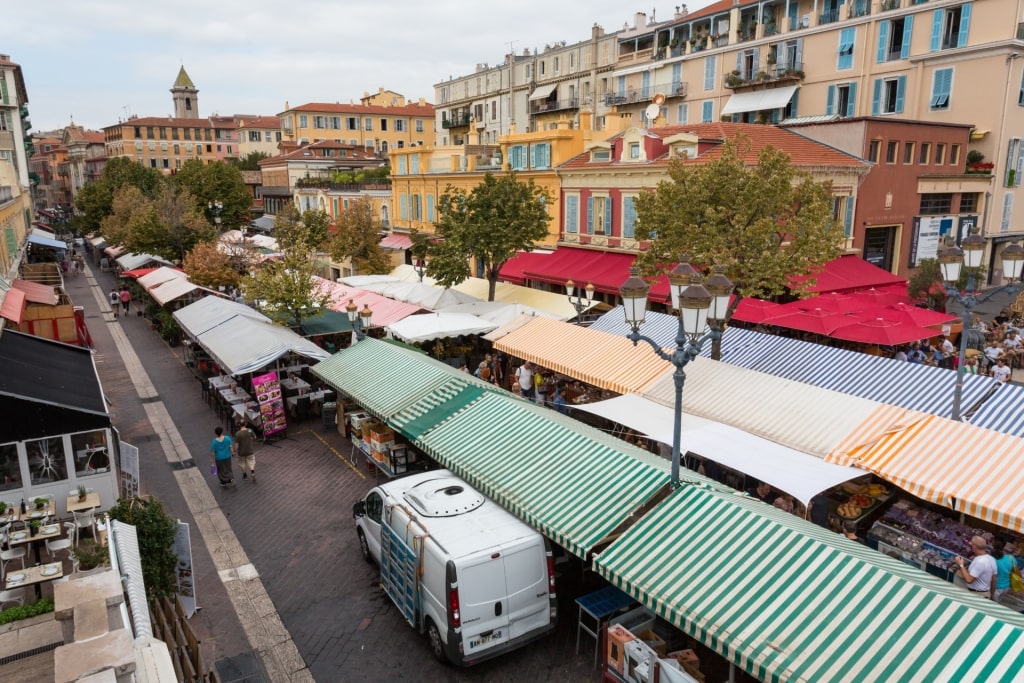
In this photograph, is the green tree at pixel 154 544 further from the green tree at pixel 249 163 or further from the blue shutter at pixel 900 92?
the green tree at pixel 249 163

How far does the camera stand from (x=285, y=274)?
2122cm

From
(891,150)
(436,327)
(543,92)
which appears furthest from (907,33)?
(543,92)

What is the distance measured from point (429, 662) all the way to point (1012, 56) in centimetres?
3495

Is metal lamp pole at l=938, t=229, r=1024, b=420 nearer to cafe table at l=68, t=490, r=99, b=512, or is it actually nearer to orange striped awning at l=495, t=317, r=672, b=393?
orange striped awning at l=495, t=317, r=672, b=393

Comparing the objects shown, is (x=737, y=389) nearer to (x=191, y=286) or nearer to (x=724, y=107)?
(x=191, y=286)

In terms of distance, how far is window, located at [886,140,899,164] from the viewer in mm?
26891

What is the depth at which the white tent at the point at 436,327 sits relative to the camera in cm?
2006

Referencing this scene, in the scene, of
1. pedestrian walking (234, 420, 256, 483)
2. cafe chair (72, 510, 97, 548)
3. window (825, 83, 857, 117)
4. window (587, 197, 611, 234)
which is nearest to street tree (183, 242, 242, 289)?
window (587, 197, 611, 234)

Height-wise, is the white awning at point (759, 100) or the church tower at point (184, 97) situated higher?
the church tower at point (184, 97)

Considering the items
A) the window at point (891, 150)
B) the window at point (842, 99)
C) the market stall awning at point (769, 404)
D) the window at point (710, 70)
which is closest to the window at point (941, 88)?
the window at point (842, 99)

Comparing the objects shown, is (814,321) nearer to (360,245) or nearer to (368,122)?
(360,245)

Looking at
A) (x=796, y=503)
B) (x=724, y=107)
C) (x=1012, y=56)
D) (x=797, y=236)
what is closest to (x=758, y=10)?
(x=724, y=107)

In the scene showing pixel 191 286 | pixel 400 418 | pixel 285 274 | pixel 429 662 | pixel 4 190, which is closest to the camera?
pixel 429 662

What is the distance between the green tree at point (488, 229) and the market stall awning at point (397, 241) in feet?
51.2
